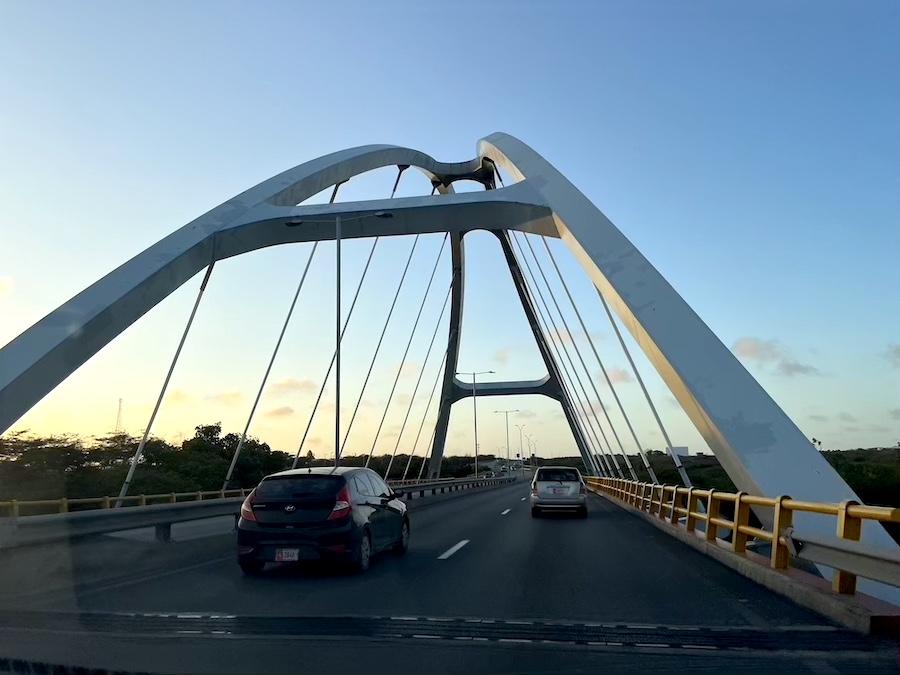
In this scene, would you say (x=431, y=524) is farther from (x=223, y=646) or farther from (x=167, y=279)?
(x=223, y=646)

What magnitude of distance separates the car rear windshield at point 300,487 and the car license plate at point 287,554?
0.68 m

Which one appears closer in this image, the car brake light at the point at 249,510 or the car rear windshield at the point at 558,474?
the car brake light at the point at 249,510

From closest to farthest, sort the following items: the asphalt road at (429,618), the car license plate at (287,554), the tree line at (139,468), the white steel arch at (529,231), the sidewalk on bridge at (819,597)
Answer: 1. the asphalt road at (429,618)
2. the sidewalk on bridge at (819,597)
3. the car license plate at (287,554)
4. the white steel arch at (529,231)
5. the tree line at (139,468)

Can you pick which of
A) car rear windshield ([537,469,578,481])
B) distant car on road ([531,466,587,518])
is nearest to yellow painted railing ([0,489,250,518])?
distant car on road ([531,466,587,518])

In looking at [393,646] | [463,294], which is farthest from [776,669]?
[463,294]

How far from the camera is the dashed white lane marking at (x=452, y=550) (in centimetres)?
1271

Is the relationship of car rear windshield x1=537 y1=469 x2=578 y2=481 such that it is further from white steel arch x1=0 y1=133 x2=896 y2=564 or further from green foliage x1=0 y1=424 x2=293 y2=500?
green foliage x1=0 y1=424 x2=293 y2=500

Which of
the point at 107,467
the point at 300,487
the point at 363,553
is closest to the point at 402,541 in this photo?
the point at 363,553

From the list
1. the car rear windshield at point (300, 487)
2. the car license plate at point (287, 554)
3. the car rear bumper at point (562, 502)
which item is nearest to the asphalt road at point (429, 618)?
the car license plate at point (287, 554)

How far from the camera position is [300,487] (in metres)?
10.9

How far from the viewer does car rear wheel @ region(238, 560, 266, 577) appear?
34.9 feet

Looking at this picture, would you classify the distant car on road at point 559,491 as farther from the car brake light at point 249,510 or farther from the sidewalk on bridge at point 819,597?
the car brake light at point 249,510

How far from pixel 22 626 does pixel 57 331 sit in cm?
912

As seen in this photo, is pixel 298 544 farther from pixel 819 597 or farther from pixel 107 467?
pixel 107 467
